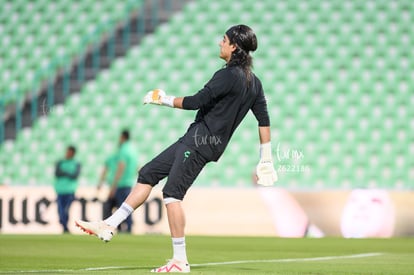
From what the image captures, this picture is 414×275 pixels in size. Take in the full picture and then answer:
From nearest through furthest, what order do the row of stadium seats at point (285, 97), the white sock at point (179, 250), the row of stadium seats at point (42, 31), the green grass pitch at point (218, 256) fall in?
the white sock at point (179, 250), the green grass pitch at point (218, 256), the row of stadium seats at point (285, 97), the row of stadium seats at point (42, 31)

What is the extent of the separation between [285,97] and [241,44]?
45.8ft

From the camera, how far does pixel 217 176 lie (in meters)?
20.0

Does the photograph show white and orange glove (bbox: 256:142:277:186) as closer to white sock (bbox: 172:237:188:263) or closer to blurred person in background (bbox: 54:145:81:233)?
white sock (bbox: 172:237:188:263)

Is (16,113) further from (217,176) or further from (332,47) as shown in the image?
(332,47)

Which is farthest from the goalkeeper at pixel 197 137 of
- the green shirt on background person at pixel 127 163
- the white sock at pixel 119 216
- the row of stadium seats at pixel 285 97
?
the row of stadium seats at pixel 285 97

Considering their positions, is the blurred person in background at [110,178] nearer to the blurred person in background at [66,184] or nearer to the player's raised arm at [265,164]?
the blurred person in background at [66,184]

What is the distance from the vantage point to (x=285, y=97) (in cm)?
2128

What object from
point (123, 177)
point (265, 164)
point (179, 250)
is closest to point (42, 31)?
point (123, 177)

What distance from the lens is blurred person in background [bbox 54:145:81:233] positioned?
17.2 meters

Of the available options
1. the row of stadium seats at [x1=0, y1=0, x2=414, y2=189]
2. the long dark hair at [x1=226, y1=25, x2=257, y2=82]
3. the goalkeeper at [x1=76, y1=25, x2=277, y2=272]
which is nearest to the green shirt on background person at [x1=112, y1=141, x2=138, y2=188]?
the row of stadium seats at [x1=0, y1=0, x2=414, y2=189]

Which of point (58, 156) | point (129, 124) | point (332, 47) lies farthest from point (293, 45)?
point (58, 156)

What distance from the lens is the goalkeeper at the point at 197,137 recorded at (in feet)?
23.8

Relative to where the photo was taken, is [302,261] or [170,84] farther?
[170,84]

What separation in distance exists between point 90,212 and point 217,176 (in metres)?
3.49
